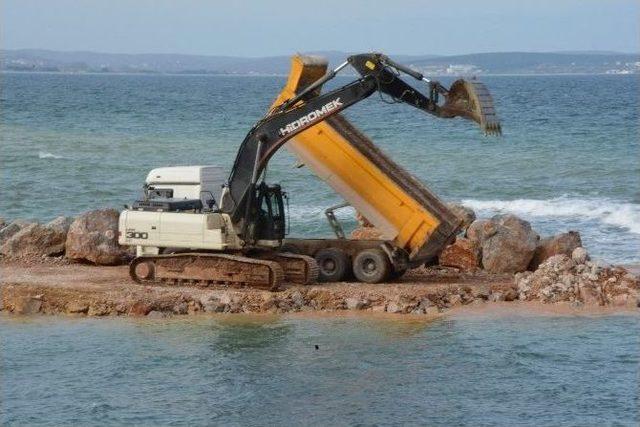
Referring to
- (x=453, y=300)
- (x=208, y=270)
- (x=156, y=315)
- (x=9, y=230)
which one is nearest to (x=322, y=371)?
(x=156, y=315)

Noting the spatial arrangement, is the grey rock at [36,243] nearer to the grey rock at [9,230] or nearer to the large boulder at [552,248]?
the grey rock at [9,230]

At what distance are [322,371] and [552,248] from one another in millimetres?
7961

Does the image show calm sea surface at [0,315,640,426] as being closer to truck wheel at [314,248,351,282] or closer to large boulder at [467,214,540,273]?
truck wheel at [314,248,351,282]

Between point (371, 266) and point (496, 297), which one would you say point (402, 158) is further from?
point (496, 297)

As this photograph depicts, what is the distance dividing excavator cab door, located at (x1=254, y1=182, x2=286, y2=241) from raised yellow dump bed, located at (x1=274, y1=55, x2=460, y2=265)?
1.17 m

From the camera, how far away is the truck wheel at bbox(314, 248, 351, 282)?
21.7 m

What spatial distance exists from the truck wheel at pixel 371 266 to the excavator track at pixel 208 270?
1437 mm

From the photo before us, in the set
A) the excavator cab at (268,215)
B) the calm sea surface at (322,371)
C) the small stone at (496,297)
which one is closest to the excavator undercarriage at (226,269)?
the excavator cab at (268,215)

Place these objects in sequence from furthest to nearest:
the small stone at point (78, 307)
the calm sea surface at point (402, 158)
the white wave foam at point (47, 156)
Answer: the white wave foam at point (47, 156) → the calm sea surface at point (402, 158) → the small stone at point (78, 307)

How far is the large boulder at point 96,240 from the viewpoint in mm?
22922

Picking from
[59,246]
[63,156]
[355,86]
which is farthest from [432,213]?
[63,156]

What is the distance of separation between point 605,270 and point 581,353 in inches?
150

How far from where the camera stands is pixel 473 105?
2077 centimetres

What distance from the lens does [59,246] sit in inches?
930
